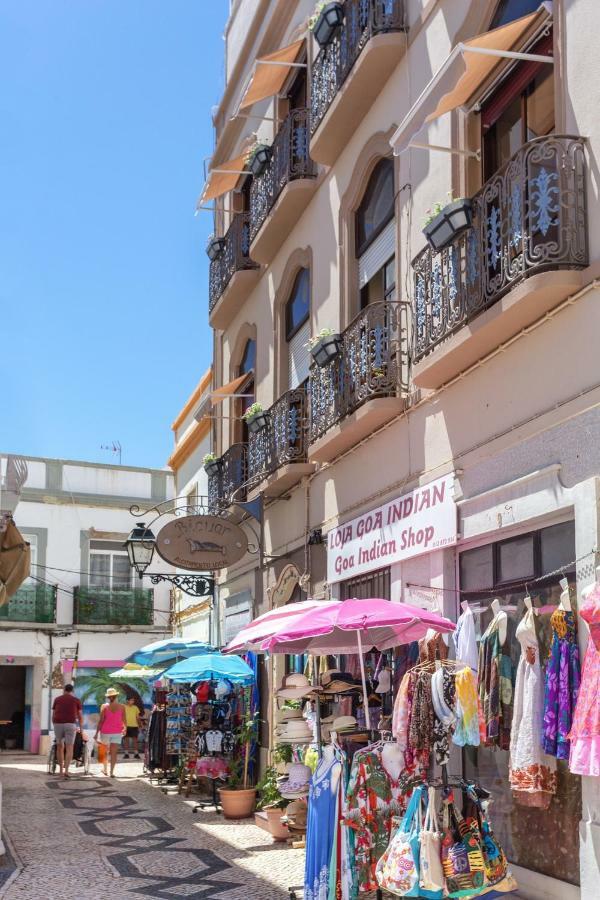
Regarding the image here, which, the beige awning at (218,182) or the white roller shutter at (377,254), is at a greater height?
Answer: the beige awning at (218,182)

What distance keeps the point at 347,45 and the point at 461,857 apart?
860 cm

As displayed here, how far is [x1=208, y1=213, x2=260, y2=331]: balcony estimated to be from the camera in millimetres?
16312

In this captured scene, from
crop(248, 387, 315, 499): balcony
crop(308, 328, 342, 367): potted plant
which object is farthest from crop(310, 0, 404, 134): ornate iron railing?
crop(248, 387, 315, 499): balcony

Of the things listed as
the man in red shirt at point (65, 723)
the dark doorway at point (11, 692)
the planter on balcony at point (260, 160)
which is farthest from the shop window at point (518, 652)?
the dark doorway at point (11, 692)

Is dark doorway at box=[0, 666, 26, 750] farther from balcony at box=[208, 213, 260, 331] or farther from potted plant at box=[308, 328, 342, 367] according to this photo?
potted plant at box=[308, 328, 342, 367]

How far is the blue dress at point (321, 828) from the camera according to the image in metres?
7.41

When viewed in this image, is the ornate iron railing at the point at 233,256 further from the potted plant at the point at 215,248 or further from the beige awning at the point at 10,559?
the beige awning at the point at 10,559

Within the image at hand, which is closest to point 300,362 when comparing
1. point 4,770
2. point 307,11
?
point 307,11

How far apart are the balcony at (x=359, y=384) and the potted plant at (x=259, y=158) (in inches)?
180

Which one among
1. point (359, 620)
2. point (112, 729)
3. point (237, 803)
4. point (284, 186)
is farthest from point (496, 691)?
point (112, 729)

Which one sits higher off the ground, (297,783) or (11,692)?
(297,783)

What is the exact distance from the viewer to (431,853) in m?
6.56

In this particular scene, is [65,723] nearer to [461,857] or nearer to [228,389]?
[228,389]

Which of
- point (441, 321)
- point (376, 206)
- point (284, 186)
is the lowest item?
point (441, 321)
